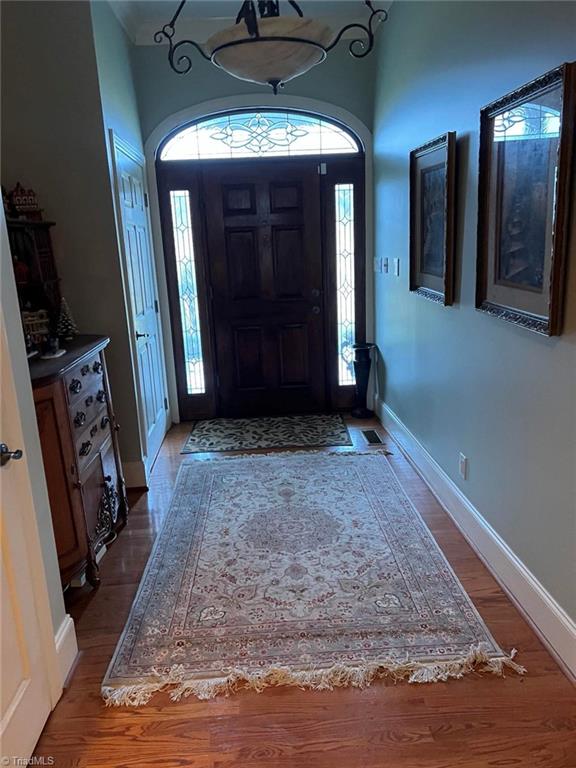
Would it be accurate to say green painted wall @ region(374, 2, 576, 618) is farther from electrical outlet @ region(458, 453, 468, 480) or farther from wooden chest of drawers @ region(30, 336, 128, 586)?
wooden chest of drawers @ region(30, 336, 128, 586)

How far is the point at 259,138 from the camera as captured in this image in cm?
437

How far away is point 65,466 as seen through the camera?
229 centimetres

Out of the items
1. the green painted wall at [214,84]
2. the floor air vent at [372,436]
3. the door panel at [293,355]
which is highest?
the green painted wall at [214,84]

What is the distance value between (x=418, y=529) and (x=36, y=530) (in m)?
1.87

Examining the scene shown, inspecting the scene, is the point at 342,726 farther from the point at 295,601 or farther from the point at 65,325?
the point at 65,325

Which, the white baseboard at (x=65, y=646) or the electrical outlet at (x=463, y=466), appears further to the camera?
the electrical outlet at (x=463, y=466)

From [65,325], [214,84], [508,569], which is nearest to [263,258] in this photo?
[214,84]

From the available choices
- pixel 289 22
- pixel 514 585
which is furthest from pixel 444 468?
pixel 289 22

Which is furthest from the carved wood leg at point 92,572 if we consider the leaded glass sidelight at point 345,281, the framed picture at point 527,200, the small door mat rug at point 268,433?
the leaded glass sidelight at point 345,281

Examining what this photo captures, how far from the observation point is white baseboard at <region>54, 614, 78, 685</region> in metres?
1.88

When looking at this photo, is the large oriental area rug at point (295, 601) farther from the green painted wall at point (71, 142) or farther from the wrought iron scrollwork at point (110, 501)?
the green painted wall at point (71, 142)

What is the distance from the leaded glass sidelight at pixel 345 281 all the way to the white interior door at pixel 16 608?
3385mm

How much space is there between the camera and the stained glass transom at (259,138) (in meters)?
4.33

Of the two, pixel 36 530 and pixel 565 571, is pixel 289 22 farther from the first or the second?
pixel 565 571
